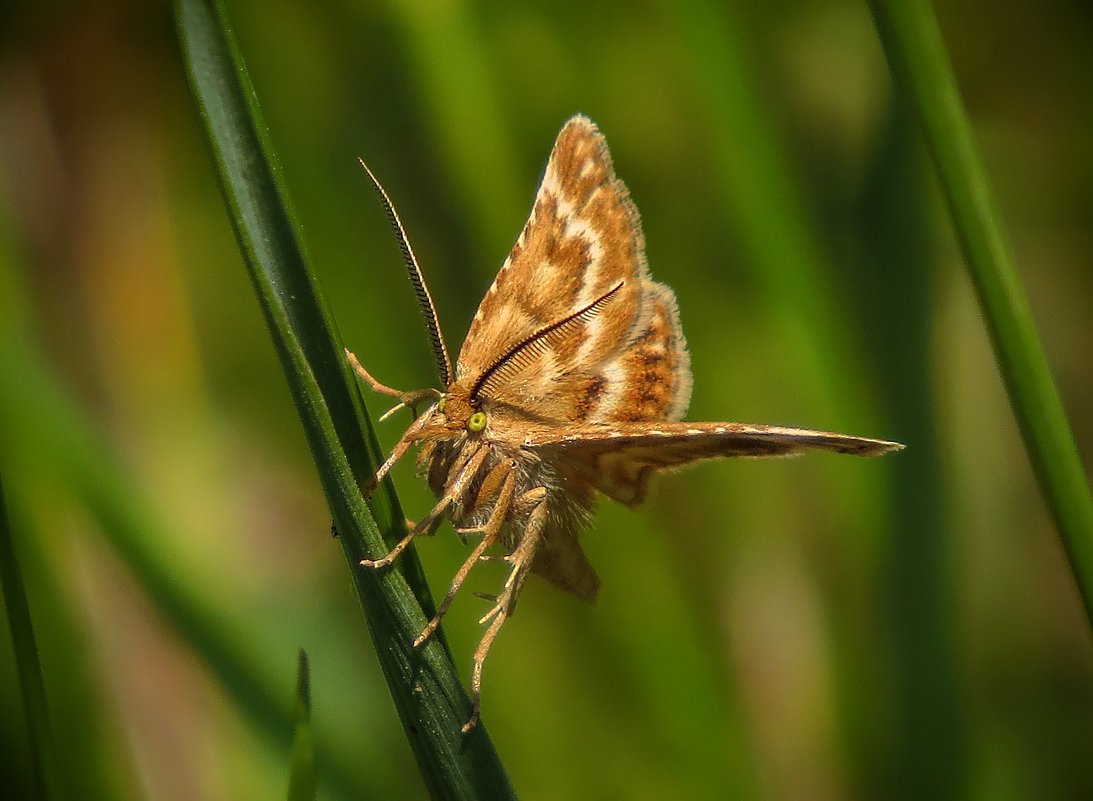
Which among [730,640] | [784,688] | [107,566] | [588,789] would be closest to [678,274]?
[730,640]

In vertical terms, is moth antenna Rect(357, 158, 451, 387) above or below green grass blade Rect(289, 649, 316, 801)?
above

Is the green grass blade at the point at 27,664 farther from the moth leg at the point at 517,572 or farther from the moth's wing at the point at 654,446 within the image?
the moth's wing at the point at 654,446

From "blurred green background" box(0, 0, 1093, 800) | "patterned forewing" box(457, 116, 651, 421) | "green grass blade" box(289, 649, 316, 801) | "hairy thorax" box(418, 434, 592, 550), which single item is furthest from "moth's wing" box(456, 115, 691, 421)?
"green grass blade" box(289, 649, 316, 801)

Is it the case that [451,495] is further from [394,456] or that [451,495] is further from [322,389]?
[322,389]

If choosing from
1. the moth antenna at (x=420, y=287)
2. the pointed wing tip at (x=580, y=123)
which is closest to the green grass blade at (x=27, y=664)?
the moth antenna at (x=420, y=287)

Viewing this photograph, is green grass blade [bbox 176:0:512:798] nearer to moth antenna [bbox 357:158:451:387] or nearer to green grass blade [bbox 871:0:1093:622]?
moth antenna [bbox 357:158:451:387]
